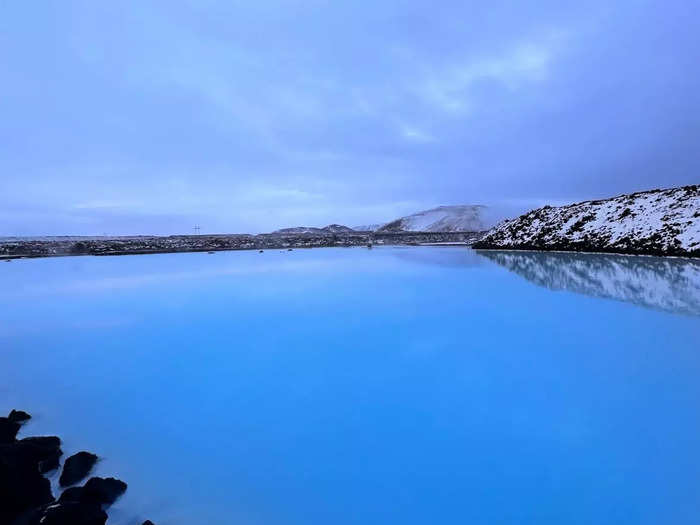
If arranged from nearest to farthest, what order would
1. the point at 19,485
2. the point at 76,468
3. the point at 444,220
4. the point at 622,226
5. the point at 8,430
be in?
the point at 19,485 → the point at 76,468 → the point at 8,430 → the point at 622,226 → the point at 444,220

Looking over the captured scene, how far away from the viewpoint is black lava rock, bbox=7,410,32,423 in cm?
425

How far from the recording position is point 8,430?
12.3 ft

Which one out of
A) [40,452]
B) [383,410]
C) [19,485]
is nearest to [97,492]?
[19,485]

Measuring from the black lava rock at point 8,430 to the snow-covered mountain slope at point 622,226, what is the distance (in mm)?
27088

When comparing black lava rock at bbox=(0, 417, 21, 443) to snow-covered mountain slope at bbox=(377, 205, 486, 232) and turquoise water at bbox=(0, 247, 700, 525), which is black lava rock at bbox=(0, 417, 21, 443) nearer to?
turquoise water at bbox=(0, 247, 700, 525)

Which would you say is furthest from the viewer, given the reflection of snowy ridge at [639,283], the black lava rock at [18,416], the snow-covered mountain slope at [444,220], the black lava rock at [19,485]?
the snow-covered mountain slope at [444,220]

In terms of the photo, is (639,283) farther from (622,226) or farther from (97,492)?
(622,226)

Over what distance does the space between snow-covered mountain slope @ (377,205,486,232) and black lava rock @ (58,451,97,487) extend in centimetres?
14910

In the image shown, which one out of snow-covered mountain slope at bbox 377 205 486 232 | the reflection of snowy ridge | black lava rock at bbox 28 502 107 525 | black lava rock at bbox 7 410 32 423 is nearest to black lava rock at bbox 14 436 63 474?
black lava rock at bbox 28 502 107 525

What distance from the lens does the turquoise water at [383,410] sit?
2840 millimetres

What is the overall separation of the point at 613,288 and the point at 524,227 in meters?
27.1

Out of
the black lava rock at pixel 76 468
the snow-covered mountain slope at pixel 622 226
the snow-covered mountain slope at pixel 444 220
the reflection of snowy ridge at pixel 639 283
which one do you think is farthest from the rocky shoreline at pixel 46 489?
the snow-covered mountain slope at pixel 444 220

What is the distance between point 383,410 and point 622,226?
29.9 metres

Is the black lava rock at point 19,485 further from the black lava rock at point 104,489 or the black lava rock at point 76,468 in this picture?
the black lava rock at point 104,489
